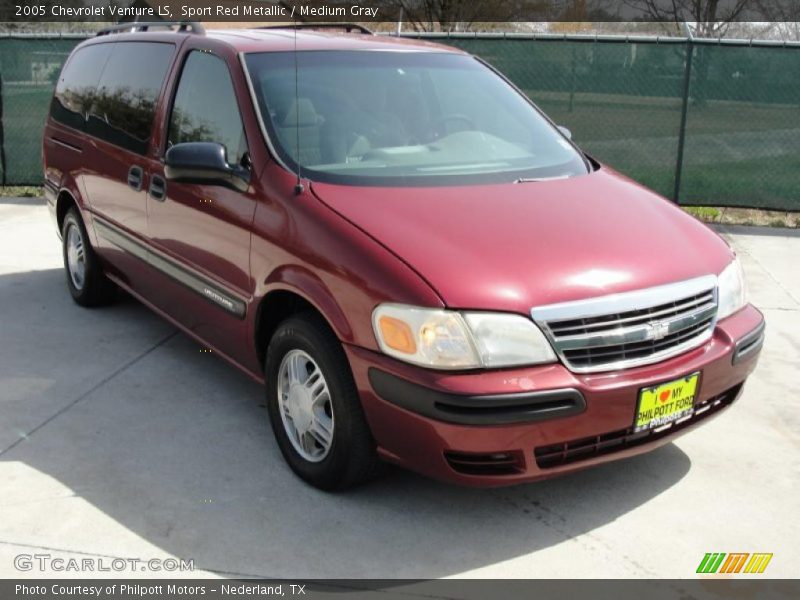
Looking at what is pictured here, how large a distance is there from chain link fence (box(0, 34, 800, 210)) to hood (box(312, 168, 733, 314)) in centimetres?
576

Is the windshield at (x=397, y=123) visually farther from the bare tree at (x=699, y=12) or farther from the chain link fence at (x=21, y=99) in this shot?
the bare tree at (x=699, y=12)

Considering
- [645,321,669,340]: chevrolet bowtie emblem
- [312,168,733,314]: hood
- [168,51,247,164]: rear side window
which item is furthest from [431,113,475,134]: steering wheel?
[645,321,669,340]: chevrolet bowtie emblem

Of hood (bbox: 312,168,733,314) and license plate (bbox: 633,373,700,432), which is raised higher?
hood (bbox: 312,168,733,314)

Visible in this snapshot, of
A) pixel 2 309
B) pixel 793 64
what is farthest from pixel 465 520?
pixel 793 64

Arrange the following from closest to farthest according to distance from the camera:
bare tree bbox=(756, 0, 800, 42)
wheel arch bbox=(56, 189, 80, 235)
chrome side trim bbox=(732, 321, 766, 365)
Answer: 1. chrome side trim bbox=(732, 321, 766, 365)
2. wheel arch bbox=(56, 189, 80, 235)
3. bare tree bbox=(756, 0, 800, 42)

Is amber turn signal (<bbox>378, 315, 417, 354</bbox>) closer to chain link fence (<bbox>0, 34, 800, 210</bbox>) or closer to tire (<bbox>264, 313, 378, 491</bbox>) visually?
tire (<bbox>264, 313, 378, 491</bbox>)

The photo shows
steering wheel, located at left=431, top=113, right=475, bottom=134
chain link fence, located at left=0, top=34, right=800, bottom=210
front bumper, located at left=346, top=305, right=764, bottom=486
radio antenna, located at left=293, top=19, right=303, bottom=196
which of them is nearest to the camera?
front bumper, located at left=346, top=305, right=764, bottom=486

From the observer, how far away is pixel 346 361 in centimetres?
345

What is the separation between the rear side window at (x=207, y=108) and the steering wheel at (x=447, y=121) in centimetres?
90

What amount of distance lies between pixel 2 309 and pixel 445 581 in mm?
4170

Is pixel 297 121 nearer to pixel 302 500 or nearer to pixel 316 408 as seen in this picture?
pixel 316 408

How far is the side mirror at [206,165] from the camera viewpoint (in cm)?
403

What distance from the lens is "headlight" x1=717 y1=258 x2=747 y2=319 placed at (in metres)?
3.73

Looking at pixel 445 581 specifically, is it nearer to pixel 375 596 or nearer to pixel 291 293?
pixel 375 596
